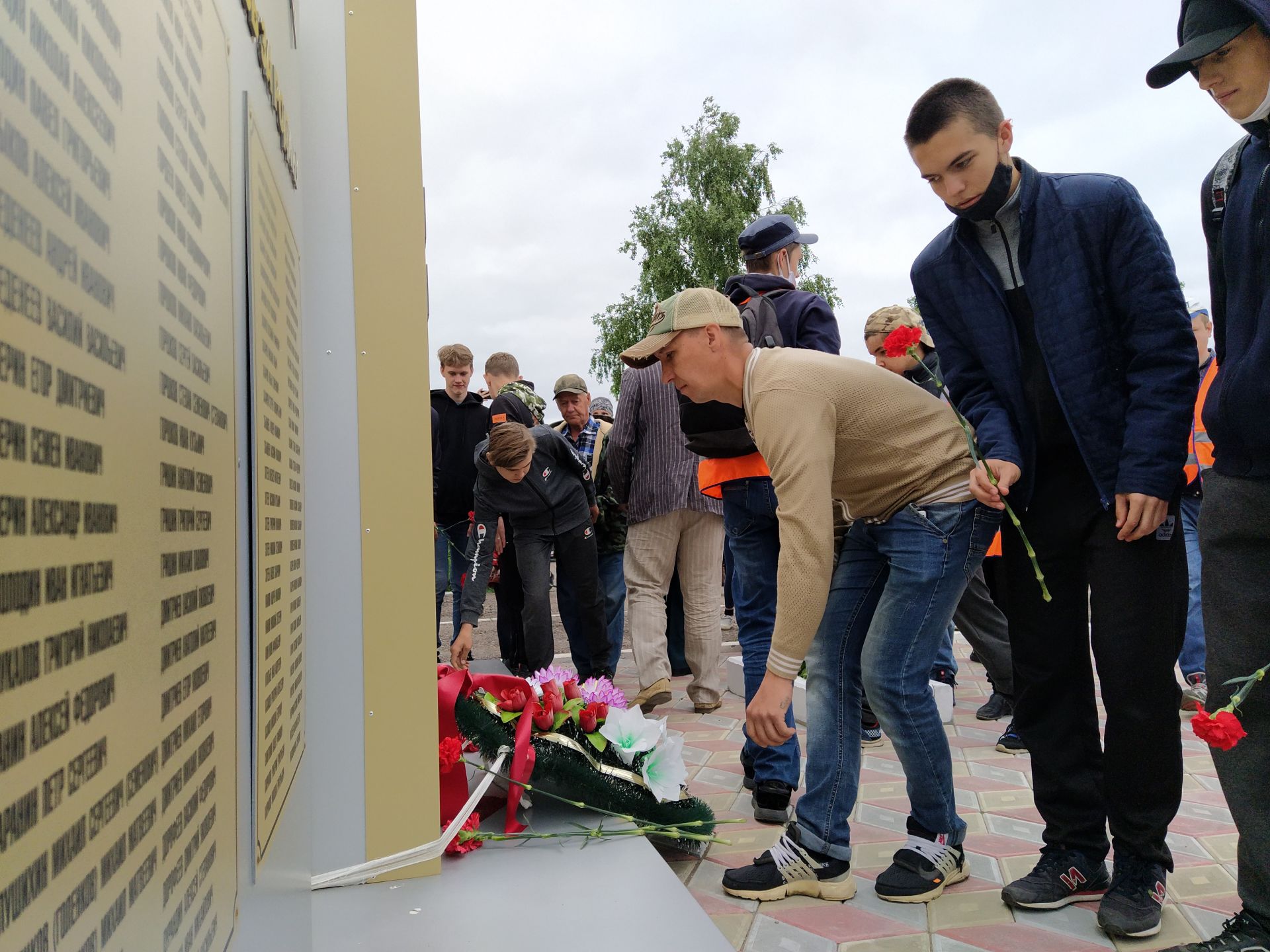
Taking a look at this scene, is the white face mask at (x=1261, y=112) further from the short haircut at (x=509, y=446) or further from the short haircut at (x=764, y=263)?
the short haircut at (x=509, y=446)

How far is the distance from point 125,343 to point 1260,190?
6.52 feet

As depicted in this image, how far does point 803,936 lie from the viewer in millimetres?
2270

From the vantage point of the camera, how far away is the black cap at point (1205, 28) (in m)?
1.69

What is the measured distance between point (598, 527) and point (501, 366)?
3.80ft

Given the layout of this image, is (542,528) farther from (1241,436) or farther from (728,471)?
(1241,436)

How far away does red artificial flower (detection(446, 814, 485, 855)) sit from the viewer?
2.24 m

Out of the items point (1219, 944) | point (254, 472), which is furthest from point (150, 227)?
point (1219, 944)

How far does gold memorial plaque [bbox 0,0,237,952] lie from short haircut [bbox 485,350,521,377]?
5.31m

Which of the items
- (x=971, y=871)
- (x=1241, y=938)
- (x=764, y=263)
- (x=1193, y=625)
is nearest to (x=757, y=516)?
(x=764, y=263)

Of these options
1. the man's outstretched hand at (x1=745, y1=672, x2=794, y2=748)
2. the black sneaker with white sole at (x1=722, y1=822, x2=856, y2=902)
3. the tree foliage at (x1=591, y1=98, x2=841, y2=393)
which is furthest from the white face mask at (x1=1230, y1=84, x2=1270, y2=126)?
the tree foliage at (x1=591, y1=98, x2=841, y2=393)

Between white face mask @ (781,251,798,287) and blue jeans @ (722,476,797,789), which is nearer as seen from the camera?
blue jeans @ (722,476,797,789)

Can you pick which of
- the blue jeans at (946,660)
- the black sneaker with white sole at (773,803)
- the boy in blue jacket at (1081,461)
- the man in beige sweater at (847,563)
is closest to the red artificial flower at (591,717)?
the man in beige sweater at (847,563)

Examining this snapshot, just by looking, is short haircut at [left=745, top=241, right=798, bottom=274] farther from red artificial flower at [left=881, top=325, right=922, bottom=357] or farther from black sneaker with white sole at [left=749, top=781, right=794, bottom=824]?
black sneaker with white sole at [left=749, top=781, right=794, bottom=824]

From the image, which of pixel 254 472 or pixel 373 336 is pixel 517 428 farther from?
pixel 254 472
